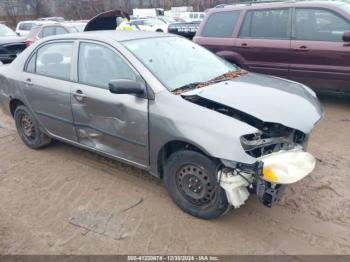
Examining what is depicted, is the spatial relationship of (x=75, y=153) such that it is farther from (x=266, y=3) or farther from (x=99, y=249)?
(x=266, y=3)

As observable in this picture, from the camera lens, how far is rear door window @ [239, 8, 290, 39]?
6229 millimetres

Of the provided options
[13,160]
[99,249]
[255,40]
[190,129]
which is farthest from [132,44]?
[255,40]

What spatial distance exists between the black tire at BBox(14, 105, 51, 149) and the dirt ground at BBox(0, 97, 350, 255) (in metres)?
0.52

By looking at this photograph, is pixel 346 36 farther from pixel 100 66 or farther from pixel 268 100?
pixel 100 66

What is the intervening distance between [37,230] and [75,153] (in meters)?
1.72

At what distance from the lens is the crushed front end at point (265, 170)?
2.74 meters

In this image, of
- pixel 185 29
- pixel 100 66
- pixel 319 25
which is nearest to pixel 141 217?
pixel 100 66

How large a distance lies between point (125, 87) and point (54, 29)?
8.39 metres

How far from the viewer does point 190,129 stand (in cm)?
298

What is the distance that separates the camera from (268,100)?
3.17 meters

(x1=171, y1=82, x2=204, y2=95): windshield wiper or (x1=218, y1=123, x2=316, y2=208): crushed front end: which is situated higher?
(x1=171, y1=82, x2=204, y2=95): windshield wiper

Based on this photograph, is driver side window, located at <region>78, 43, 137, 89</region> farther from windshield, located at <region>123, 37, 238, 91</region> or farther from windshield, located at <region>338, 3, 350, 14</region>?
windshield, located at <region>338, 3, 350, 14</region>

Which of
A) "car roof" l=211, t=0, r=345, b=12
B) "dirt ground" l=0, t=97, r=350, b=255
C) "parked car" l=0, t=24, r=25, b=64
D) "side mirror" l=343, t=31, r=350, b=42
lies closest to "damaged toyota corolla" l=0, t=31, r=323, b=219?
"dirt ground" l=0, t=97, r=350, b=255

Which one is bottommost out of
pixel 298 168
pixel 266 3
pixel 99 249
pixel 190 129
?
pixel 99 249
